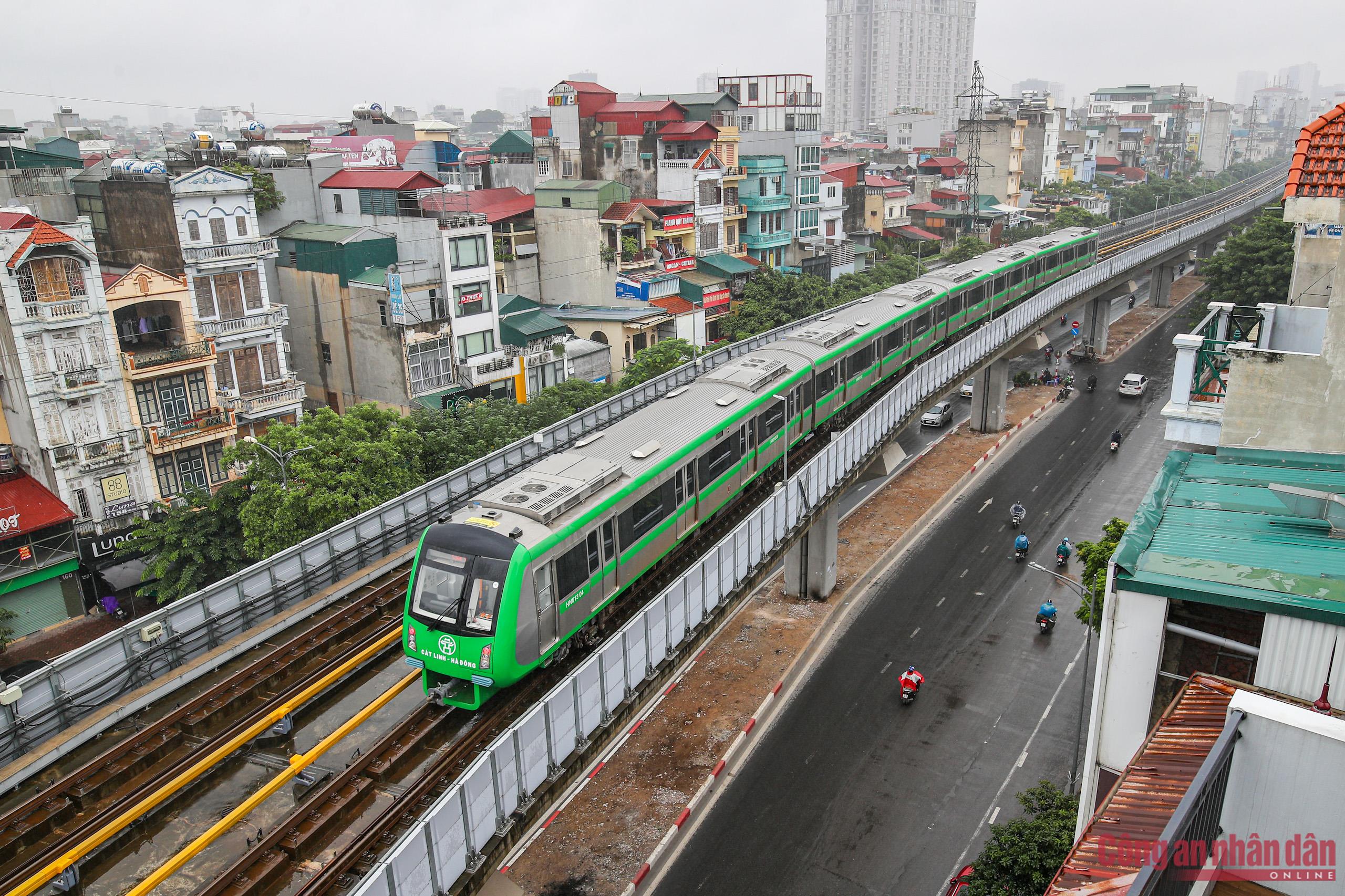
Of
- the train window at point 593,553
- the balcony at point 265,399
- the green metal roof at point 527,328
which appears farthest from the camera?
the green metal roof at point 527,328

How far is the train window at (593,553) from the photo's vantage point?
17.2 meters

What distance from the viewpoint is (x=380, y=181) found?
45.4 metres

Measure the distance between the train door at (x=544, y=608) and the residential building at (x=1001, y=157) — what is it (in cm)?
8561

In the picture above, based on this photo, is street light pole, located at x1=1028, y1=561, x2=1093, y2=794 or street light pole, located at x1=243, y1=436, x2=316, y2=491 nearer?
street light pole, located at x1=1028, y1=561, x2=1093, y2=794

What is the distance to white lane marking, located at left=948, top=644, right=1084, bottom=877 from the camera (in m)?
20.7

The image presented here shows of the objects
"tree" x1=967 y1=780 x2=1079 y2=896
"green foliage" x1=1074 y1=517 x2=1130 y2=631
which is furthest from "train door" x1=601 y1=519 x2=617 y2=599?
"green foliage" x1=1074 y1=517 x2=1130 y2=631

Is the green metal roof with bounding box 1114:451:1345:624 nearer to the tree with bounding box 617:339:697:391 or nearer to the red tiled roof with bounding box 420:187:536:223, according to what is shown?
the tree with bounding box 617:339:697:391

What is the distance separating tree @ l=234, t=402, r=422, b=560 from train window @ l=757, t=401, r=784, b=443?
10464mm

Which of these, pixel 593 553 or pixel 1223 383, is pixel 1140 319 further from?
pixel 593 553

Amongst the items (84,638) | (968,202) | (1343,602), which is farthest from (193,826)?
(968,202)

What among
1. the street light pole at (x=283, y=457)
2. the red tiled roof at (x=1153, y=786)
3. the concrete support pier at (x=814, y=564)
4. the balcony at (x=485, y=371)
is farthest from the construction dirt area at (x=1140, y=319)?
the red tiled roof at (x=1153, y=786)

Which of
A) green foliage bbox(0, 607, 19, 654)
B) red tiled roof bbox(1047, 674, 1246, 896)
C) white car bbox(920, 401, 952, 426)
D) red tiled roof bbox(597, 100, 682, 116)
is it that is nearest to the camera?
red tiled roof bbox(1047, 674, 1246, 896)

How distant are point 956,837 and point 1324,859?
46.0 ft

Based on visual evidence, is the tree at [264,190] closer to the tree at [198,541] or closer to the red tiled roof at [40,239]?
the red tiled roof at [40,239]
